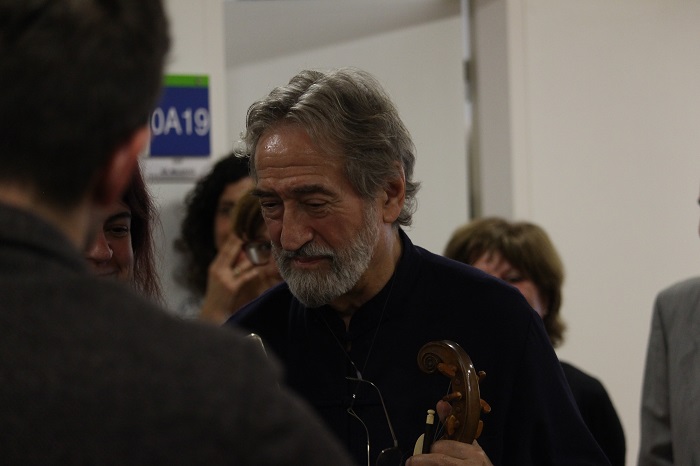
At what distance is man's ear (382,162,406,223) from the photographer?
2355 millimetres

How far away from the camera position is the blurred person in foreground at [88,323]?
2.71 ft

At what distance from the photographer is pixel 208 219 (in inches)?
159

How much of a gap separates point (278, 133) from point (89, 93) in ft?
4.56

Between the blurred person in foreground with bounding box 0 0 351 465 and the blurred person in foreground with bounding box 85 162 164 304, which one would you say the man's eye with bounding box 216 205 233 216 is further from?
the blurred person in foreground with bounding box 0 0 351 465

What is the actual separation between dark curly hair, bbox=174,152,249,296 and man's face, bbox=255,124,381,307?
1.72m

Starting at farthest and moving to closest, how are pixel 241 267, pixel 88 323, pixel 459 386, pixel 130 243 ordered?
pixel 241 267 < pixel 130 243 < pixel 459 386 < pixel 88 323

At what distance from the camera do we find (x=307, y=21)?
4.83 metres

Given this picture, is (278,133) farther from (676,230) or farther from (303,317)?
(676,230)

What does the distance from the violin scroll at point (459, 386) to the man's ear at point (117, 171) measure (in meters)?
1.08

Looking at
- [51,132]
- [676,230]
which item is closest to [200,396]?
[51,132]

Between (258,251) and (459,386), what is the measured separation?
1623mm

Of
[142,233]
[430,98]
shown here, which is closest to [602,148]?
[430,98]

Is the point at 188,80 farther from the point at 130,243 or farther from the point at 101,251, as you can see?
the point at 101,251

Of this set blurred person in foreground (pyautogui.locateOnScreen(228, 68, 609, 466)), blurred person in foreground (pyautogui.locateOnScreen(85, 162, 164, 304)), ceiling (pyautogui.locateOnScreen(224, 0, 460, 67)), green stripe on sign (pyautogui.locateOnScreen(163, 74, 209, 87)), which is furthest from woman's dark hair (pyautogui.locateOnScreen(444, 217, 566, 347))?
ceiling (pyautogui.locateOnScreen(224, 0, 460, 67))
